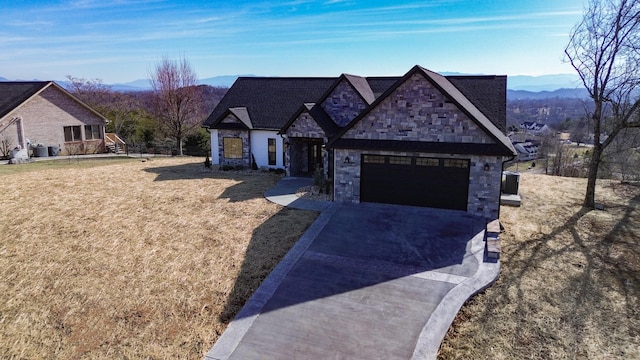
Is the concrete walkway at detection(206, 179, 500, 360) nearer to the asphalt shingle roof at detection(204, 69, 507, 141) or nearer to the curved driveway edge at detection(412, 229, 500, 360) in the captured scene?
the curved driveway edge at detection(412, 229, 500, 360)

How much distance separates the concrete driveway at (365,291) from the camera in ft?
28.6

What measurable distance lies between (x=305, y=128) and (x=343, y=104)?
2.64 m

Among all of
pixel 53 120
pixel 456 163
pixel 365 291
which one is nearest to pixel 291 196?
pixel 456 163

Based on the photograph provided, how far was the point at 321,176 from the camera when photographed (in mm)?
20797

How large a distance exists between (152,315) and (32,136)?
1127 inches

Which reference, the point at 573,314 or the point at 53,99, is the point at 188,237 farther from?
the point at 53,99

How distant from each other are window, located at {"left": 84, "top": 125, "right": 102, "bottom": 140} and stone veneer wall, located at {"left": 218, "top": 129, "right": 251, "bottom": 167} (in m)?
15.6

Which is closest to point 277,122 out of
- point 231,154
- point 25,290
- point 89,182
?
point 231,154

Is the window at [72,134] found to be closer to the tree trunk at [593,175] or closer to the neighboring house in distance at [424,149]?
the neighboring house in distance at [424,149]

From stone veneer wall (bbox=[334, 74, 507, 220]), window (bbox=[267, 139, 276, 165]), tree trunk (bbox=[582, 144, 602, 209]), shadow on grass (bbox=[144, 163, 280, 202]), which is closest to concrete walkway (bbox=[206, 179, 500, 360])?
stone veneer wall (bbox=[334, 74, 507, 220])

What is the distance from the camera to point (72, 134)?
3344 centimetres

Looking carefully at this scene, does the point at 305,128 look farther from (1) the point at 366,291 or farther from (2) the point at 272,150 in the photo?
(1) the point at 366,291

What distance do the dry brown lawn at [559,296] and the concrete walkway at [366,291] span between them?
640 mm

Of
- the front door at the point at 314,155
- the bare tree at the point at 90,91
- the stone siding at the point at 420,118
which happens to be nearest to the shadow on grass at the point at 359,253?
the stone siding at the point at 420,118
